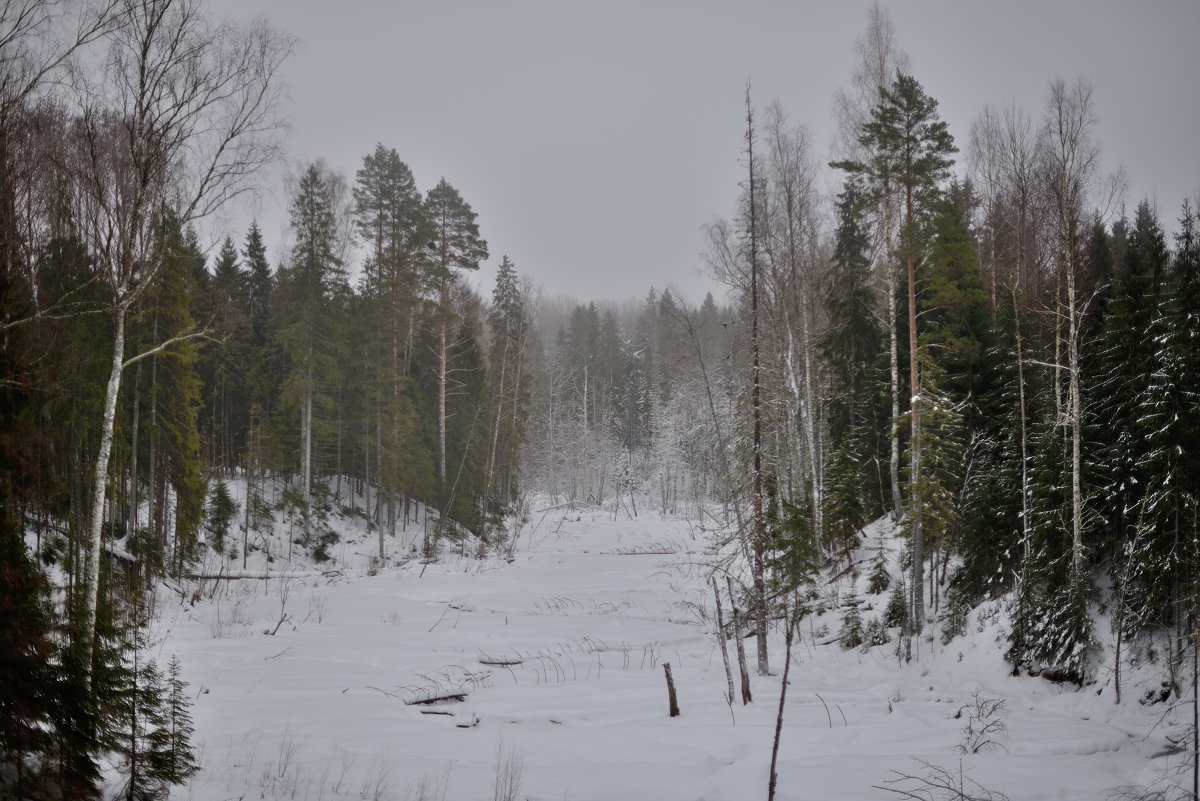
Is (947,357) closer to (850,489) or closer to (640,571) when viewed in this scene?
(850,489)

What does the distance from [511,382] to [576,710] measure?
81.7 ft

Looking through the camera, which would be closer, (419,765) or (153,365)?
(419,765)

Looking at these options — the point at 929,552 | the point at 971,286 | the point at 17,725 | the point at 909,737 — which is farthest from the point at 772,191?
the point at 17,725

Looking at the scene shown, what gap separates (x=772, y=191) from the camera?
19.0 metres

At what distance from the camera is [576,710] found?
903 centimetres

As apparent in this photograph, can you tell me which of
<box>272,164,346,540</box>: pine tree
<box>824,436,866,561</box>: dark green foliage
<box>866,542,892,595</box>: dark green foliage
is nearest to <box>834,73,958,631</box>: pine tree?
<box>866,542,892,595</box>: dark green foliage

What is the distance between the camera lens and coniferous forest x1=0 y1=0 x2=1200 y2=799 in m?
7.73

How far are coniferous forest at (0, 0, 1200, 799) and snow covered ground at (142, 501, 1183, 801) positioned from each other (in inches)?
Answer: 38.9

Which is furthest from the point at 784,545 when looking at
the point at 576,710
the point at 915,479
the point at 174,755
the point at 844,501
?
the point at 174,755

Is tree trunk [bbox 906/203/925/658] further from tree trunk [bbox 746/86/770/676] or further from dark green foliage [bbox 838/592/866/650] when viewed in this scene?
tree trunk [bbox 746/86/770/676]

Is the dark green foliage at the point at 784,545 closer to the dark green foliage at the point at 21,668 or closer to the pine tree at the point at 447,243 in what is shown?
the dark green foliage at the point at 21,668

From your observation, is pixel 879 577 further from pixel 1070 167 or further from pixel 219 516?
pixel 219 516

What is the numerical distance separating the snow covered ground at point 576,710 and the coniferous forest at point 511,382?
99cm

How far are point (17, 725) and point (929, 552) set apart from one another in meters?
18.9
